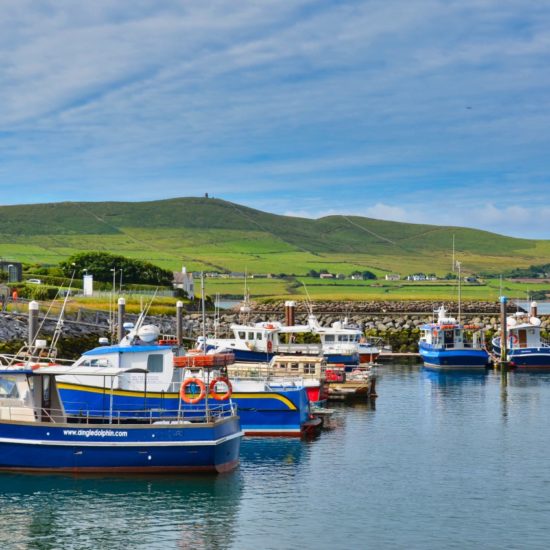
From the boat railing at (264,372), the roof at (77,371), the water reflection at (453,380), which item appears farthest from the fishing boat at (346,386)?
the roof at (77,371)

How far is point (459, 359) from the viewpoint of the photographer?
271 feet

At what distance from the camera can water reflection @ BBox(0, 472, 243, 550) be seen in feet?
95.2

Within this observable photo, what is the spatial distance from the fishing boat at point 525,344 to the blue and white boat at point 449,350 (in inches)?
94.8

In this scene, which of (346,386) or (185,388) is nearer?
(185,388)

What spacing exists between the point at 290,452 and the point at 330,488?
6346 millimetres

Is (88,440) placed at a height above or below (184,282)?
below

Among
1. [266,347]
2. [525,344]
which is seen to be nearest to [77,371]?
[266,347]

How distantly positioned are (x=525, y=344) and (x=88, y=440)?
5898 centimetres

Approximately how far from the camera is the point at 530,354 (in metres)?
82.5

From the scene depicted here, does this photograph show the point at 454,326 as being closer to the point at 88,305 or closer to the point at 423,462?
the point at 88,305

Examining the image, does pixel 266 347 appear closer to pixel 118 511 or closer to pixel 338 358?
pixel 338 358

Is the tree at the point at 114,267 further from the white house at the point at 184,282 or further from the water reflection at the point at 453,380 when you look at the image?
the water reflection at the point at 453,380

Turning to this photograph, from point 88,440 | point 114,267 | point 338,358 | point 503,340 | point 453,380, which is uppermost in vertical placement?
point 114,267

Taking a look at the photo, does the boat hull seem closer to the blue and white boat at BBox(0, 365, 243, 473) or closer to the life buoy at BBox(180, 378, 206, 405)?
the life buoy at BBox(180, 378, 206, 405)
